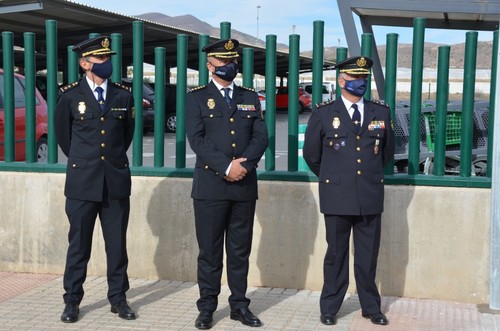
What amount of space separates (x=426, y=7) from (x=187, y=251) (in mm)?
4711

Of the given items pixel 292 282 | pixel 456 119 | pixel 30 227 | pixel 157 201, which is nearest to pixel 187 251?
pixel 157 201

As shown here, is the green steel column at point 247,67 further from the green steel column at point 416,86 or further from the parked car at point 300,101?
the green steel column at point 416,86

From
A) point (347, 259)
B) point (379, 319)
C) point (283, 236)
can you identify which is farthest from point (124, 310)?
point (379, 319)

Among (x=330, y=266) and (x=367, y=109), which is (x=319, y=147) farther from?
(x=330, y=266)

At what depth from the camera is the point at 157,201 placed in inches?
247

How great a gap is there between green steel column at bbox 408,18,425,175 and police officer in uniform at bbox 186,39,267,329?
143 cm

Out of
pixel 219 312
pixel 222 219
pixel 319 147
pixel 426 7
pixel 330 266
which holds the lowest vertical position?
pixel 219 312

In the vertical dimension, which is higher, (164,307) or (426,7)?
(426,7)

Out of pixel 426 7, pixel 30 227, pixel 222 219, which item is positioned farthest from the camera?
pixel 426 7

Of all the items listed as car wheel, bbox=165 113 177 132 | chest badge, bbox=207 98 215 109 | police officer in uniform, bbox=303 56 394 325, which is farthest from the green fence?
chest badge, bbox=207 98 215 109

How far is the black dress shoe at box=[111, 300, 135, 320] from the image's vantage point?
5.23m

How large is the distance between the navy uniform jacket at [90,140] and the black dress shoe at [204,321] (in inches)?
38.8

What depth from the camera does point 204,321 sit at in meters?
5.05

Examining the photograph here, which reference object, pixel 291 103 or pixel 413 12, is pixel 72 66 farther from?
pixel 413 12
